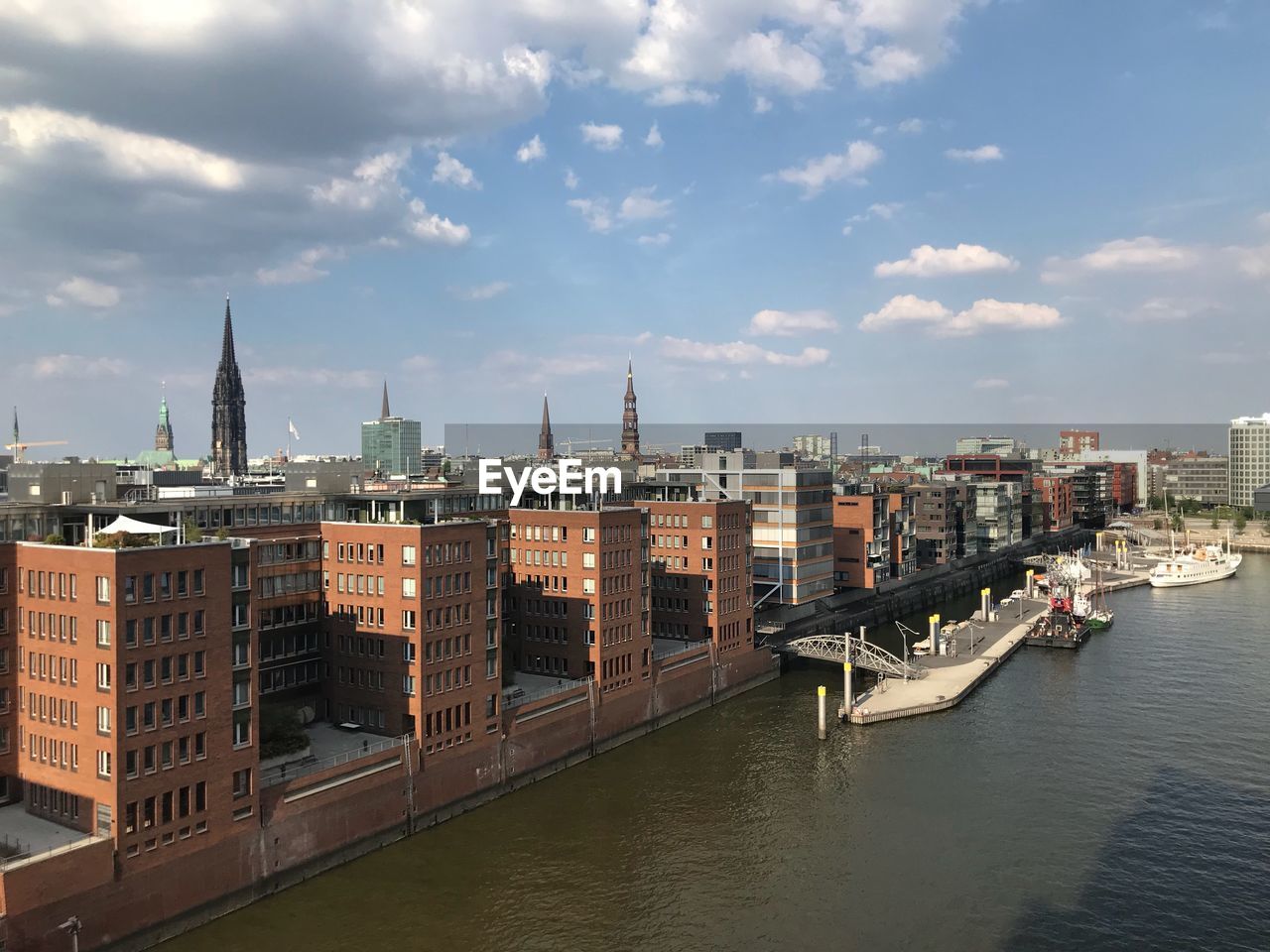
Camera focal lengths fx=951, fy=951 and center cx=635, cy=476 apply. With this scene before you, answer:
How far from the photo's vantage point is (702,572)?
119 metres

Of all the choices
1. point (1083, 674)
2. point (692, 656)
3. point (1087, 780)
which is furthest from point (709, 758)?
point (1083, 674)

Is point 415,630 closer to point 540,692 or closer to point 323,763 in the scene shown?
point 323,763

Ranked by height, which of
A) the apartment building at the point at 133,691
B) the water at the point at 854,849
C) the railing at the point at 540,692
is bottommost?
the water at the point at 854,849

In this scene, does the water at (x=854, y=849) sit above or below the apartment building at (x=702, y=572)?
below

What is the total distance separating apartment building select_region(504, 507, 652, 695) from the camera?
9831cm

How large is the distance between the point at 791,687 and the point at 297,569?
66.6 m

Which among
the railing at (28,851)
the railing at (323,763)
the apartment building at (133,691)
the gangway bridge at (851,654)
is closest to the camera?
the railing at (28,851)

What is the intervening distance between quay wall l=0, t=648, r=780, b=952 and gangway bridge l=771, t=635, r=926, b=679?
28.0 meters

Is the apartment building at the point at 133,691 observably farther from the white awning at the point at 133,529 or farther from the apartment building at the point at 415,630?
the apartment building at the point at 415,630

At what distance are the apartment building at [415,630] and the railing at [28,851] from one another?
25507 mm

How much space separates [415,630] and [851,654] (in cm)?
6840

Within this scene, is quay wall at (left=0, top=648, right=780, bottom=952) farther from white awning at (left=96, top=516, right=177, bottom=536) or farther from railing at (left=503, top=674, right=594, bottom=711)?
white awning at (left=96, top=516, right=177, bottom=536)

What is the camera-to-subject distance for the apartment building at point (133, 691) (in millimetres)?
57188

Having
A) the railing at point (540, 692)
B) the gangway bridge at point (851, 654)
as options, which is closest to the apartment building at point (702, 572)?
the gangway bridge at point (851, 654)
